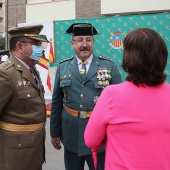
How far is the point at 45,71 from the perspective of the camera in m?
8.72

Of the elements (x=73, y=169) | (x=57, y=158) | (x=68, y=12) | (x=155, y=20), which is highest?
(x=68, y=12)

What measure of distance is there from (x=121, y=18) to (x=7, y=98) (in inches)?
259

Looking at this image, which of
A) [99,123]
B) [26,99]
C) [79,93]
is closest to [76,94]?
[79,93]

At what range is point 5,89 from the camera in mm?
2018

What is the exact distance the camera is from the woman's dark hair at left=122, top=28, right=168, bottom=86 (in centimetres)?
133

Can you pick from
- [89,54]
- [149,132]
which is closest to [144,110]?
[149,132]

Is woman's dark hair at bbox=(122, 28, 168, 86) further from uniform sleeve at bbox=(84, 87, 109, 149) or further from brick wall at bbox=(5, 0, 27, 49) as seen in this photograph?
brick wall at bbox=(5, 0, 27, 49)

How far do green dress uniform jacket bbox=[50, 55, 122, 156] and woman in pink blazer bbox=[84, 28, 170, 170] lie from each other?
40.0 inches

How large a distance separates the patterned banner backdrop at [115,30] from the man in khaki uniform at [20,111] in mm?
5602

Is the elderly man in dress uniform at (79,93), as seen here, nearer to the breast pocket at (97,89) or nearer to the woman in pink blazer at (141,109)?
the breast pocket at (97,89)

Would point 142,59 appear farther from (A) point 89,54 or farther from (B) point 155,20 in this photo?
(B) point 155,20

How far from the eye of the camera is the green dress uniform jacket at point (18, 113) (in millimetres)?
2057

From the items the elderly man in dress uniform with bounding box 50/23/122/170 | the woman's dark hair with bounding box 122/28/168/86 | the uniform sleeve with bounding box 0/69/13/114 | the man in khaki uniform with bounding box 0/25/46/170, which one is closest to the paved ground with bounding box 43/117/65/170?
the elderly man in dress uniform with bounding box 50/23/122/170

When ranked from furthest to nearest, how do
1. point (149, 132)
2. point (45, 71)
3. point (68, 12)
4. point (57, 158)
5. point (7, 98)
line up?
point (68, 12) → point (45, 71) → point (57, 158) → point (7, 98) → point (149, 132)
